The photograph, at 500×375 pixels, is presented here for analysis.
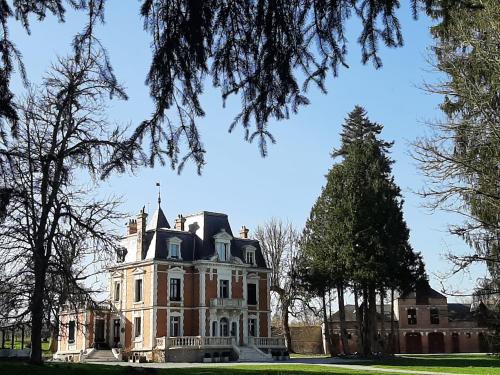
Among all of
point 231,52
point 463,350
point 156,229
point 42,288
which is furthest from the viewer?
point 463,350

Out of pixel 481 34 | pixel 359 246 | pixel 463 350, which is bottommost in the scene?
pixel 463 350

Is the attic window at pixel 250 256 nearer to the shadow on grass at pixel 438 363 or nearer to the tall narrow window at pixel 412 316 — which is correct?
the shadow on grass at pixel 438 363

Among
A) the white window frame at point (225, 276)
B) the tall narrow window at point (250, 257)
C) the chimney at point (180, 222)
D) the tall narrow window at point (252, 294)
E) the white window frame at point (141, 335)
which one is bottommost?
the white window frame at point (141, 335)

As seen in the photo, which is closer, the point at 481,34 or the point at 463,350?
the point at 481,34

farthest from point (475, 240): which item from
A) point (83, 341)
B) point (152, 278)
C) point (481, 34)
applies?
point (83, 341)

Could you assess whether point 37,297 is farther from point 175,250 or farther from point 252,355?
point 175,250

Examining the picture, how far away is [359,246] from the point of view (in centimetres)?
3950

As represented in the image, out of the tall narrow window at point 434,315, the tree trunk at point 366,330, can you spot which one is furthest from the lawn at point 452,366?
the tall narrow window at point 434,315

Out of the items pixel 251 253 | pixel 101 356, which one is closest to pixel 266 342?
pixel 251 253

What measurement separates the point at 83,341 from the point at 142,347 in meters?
5.93

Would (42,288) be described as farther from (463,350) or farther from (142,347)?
(463,350)

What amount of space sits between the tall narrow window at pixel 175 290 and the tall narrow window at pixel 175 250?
1665 mm

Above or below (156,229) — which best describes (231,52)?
below

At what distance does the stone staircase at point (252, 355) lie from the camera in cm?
3809
